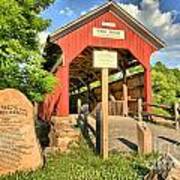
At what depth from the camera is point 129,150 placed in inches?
531

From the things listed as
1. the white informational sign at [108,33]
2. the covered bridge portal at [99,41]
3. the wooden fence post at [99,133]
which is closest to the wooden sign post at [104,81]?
the wooden fence post at [99,133]

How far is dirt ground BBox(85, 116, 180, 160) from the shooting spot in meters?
13.9

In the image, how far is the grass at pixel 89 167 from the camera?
9.52 m

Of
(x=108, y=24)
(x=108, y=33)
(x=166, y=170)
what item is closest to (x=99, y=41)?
(x=108, y=33)

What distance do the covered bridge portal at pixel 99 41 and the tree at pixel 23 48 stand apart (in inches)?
274

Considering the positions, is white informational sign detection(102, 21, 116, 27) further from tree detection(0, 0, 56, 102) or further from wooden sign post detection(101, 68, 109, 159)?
wooden sign post detection(101, 68, 109, 159)

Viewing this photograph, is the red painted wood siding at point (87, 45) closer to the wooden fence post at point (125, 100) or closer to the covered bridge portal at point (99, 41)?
the covered bridge portal at point (99, 41)

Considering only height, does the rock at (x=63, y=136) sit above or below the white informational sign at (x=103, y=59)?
below

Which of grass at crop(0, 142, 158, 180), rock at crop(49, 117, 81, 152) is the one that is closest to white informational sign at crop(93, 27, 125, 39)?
rock at crop(49, 117, 81, 152)

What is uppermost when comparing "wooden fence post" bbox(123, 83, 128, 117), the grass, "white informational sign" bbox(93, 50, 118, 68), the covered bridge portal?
the covered bridge portal

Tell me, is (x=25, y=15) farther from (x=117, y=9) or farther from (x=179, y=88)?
(x=179, y=88)

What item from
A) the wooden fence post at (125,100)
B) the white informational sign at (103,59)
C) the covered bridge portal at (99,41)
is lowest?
the wooden fence post at (125,100)

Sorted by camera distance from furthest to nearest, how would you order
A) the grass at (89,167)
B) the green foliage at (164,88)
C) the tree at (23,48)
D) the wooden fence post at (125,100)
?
the green foliage at (164,88)
the wooden fence post at (125,100)
the tree at (23,48)
the grass at (89,167)

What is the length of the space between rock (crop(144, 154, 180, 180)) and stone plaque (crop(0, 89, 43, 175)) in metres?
2.99
